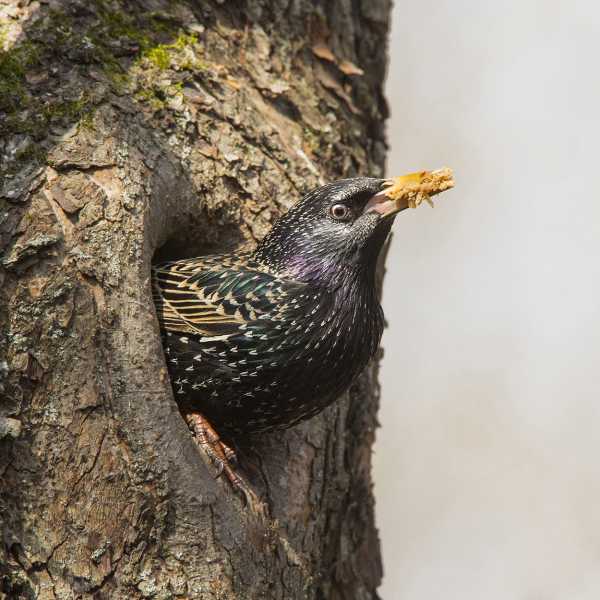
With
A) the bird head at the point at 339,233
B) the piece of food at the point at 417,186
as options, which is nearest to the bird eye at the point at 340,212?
the bird head at the point at 339,233

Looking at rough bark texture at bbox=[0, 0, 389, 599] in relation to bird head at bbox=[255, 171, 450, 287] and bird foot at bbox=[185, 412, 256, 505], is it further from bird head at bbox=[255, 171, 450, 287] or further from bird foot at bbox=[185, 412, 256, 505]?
bird head at bbox=[255, 171, 450, 287]

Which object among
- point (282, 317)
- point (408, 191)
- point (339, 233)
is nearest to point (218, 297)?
point (282, 317)

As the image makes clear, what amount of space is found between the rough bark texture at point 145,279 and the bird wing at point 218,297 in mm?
188

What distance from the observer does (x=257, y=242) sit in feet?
15.4

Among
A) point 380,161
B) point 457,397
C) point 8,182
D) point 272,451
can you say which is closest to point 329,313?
point 272,451

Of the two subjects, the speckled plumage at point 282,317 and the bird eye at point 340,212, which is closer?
the speckled plumage at point 282,317

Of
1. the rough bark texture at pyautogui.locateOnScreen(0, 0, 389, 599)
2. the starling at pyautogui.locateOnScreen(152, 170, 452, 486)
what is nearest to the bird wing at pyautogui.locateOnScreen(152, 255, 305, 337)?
the starling at pyautogui.locateOnScreen(152, 170, 452, 486)

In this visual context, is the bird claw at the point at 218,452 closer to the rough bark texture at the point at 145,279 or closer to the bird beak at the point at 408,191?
the rough bark texture at the point at 145,279

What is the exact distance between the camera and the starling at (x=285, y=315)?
4.02m

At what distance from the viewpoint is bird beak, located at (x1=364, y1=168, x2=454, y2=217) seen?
4062 mm

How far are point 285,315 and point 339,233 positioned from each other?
0.40m

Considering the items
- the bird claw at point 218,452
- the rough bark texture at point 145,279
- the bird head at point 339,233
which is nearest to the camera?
the rough bark texture at point 145,279

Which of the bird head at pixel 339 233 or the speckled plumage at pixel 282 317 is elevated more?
the bird head at pixel 339 233

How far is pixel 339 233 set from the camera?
14.0ft
